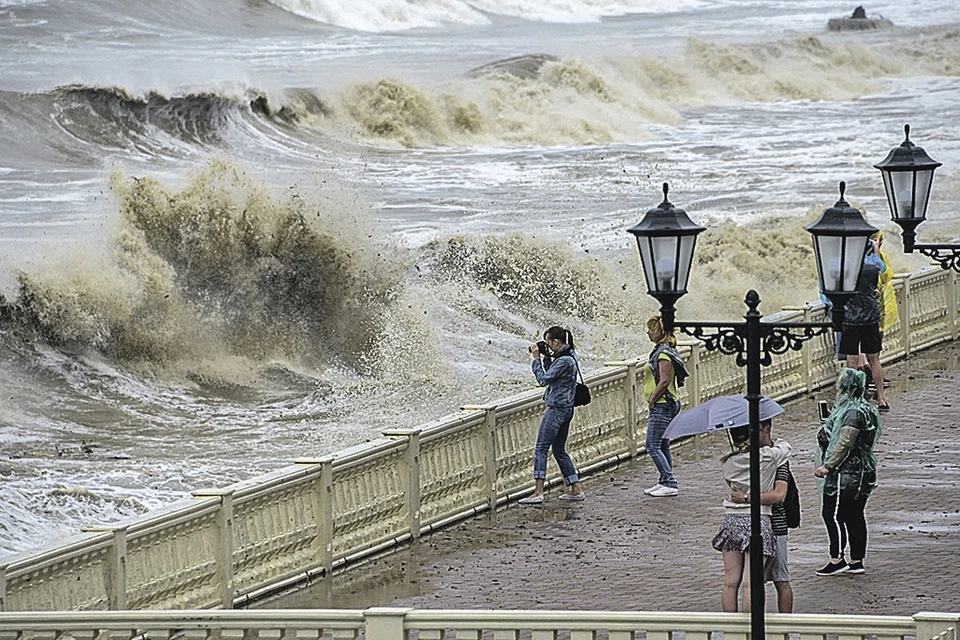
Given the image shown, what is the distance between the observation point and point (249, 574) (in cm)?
1057

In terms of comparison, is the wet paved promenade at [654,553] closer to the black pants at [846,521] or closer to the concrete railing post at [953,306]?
the black pants at [846,521]

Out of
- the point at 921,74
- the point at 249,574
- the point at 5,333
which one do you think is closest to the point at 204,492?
the point at 249,574

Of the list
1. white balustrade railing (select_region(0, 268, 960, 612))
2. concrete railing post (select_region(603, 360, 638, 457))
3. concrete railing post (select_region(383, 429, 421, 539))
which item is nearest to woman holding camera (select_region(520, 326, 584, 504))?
white balustrade railing (select_region(0, 268, 960, 612))

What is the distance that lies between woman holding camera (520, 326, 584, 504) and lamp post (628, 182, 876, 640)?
4635 mm

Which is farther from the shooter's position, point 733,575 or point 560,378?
point 560,378

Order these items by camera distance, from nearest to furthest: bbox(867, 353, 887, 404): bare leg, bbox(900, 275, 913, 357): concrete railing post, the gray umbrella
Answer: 1. the gray umbrella
2. bbox(867, 353, 887, 404): bare leg
3. bbox(900, 275, 913, 357): concrete railing post

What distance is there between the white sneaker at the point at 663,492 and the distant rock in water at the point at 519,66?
52753mm

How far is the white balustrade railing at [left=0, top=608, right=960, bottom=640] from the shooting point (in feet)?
21.7

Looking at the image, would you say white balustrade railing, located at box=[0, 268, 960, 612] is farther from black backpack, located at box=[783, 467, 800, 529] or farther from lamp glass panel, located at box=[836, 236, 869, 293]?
lamp glass panel, located at box=[836, 236, 869, 293]

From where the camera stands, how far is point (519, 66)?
6694cm

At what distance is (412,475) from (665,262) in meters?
4.91

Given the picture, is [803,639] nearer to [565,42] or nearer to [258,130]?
[258,130]

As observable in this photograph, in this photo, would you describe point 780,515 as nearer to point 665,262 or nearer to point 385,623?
point 665,262

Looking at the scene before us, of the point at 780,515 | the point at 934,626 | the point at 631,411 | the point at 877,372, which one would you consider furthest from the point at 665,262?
the point at 877,372
